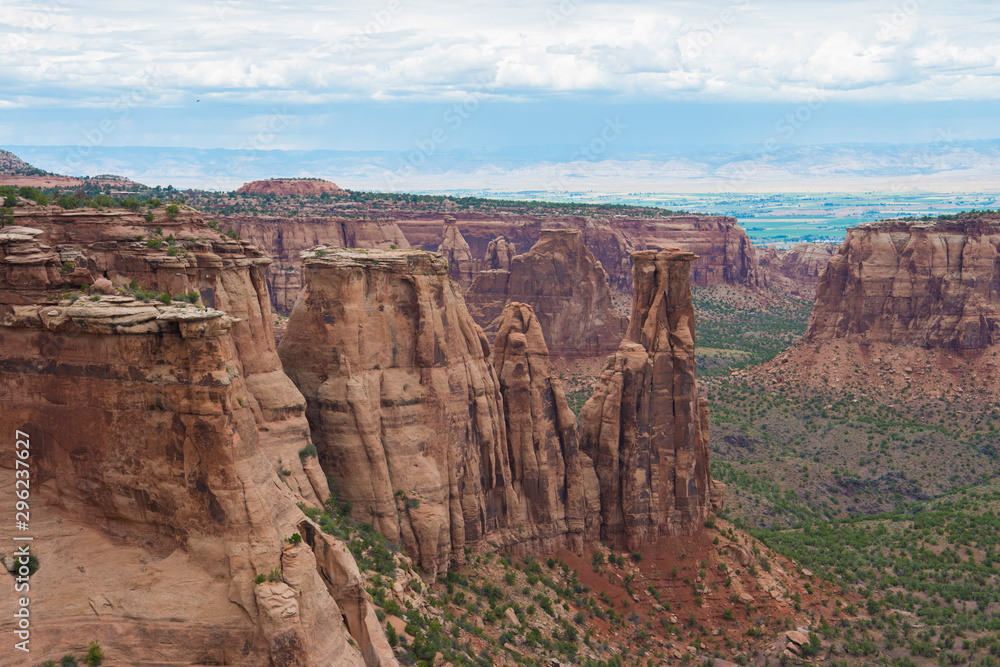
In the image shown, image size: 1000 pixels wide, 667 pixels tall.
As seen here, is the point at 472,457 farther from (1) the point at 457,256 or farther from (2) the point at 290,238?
(1) the point at 457,256

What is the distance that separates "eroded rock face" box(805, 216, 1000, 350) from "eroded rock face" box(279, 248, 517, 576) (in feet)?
243

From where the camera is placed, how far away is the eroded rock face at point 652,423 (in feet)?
177

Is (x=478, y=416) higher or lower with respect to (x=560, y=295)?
lower

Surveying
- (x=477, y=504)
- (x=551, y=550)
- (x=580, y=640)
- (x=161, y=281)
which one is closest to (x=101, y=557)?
(x=161, y=281)

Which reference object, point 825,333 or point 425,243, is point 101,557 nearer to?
point 825,333

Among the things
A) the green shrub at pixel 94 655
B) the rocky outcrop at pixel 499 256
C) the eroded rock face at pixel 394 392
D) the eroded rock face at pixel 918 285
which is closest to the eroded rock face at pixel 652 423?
the eroded rock face at pixel 394 392

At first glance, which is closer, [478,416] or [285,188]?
[478,416]

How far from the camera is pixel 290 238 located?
123312 millimetres

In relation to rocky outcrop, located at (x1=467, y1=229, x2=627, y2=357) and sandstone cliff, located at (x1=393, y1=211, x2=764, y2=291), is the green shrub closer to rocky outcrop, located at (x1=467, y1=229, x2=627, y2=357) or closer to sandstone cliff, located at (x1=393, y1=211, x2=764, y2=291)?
rocky outcrop, located at (x1=467, y1=229, x2=627, y2=357)

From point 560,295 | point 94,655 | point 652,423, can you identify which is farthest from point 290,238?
point 94,655

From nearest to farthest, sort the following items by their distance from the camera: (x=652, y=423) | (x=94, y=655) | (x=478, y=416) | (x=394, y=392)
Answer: (x=94, y=655) → (x=394, y=392) → (x=478, y=416) → (x=652, y=423)

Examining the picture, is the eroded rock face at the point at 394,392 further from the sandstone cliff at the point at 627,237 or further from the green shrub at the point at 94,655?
the sandstone cliff at the point at 627,237

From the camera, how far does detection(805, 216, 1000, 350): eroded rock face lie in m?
103

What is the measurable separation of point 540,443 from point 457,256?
92068 mm
